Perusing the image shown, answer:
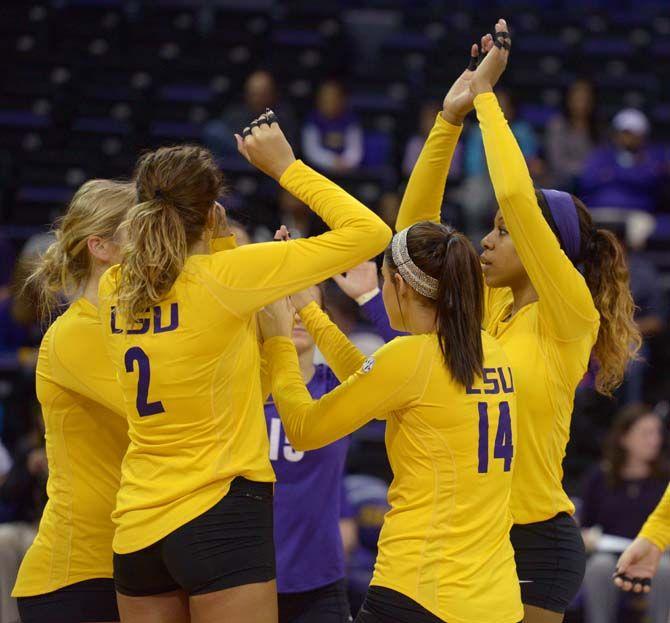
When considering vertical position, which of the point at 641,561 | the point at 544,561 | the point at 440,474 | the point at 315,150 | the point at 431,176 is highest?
the point at 315,150

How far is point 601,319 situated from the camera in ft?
11.5

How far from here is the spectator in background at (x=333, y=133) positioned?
10.4 metres

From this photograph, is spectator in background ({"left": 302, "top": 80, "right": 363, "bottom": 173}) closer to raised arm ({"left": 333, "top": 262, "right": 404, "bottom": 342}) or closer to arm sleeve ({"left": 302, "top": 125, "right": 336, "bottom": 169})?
arm sleeve ({"left": 302, "top": 125, "right": 336, "bottom": 169})

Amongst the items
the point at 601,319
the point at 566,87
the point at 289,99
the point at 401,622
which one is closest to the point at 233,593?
the point at 401,622

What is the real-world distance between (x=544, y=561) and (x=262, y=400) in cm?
92

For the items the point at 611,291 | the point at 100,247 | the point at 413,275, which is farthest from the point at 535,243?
the point at 100,247

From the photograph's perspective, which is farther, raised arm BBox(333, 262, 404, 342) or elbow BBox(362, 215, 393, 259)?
raised arm BBox(333, 262, 404, 342)

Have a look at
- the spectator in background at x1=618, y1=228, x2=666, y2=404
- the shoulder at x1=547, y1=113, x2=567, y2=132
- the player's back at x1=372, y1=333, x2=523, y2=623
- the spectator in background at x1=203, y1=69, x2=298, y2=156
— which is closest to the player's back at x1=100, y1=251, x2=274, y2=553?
the player's back at x1=372, y1=333, x2=523, y2=623

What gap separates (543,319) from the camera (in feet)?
10.8

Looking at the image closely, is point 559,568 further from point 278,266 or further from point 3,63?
point 3,63

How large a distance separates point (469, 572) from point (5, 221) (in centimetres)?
780

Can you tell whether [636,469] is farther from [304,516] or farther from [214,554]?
[214,554]

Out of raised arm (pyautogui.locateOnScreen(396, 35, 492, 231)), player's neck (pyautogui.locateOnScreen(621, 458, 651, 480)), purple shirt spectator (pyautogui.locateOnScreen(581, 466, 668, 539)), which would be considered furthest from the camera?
player's neck (pyautogui.locateOnScreen(621, 458, 651, 480))

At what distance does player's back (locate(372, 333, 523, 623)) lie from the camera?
2.86 metres
